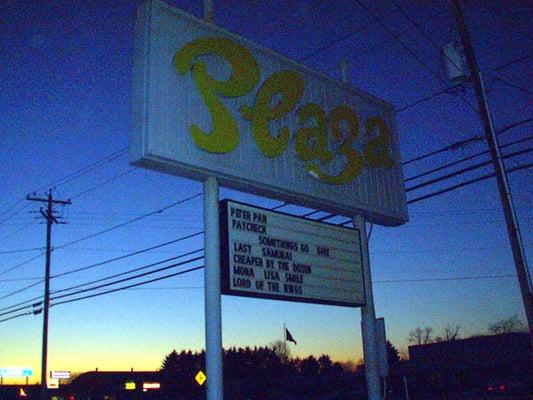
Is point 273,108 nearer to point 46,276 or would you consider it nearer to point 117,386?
point 46,276

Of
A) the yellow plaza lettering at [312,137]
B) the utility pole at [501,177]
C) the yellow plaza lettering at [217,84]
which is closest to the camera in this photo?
the yellow plaza lettering at [217,84]

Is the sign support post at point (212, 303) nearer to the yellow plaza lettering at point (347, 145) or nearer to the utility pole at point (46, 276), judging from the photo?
the yellow plaza lettering at point (347, 145)

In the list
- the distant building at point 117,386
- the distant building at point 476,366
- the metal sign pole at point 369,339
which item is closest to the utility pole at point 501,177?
the metal sign pole at point 369,339

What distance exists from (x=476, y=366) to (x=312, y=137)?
4872 cm

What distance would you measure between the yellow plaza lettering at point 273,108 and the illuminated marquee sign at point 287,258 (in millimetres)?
1293

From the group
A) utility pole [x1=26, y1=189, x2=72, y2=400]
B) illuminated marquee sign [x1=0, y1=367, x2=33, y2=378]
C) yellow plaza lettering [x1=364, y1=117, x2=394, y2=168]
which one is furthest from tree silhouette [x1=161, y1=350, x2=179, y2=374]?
yellow plaza lettering [x1=364, y1=117, x2=394, y2=168]

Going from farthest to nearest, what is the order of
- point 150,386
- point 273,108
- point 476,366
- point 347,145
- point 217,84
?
point 150,386 < point 476,366 < point 347,145 < point 273,108 < point 217,84

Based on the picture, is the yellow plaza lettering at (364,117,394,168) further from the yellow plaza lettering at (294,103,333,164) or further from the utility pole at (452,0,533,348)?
the utility pole at (452,0,533,348)

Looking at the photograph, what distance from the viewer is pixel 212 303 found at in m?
8.48

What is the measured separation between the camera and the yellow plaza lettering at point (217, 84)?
924 centimetres

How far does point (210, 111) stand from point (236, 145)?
0.74 m

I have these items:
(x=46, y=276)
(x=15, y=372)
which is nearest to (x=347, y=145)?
(x=46, y=276)

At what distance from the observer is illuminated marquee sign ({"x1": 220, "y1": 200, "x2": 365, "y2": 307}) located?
29.6ft

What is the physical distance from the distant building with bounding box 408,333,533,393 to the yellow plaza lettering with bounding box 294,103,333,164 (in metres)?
43.5
